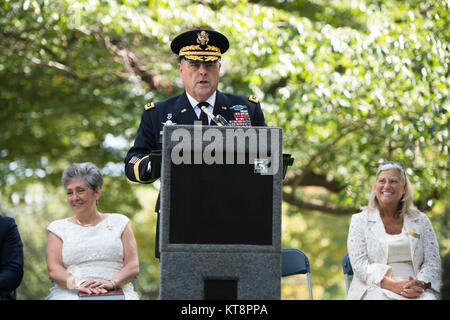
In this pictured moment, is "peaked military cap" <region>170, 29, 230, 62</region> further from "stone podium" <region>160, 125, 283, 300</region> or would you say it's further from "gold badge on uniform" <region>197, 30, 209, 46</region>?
"stone podium" <region>160, 125, 283, 300</region>

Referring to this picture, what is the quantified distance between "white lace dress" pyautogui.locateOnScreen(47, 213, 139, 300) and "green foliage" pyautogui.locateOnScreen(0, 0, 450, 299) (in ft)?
13.0

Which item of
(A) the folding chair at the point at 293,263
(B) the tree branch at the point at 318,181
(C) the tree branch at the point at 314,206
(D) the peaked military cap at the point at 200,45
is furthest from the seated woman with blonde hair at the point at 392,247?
(B) the tree branch at the point at 318,181

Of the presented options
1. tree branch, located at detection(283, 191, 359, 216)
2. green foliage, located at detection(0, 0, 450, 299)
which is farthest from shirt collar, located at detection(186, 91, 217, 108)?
tree branch, located at detection(283, 191, 359, 216)

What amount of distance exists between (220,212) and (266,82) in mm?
7999

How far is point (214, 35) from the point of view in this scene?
10.5 feet

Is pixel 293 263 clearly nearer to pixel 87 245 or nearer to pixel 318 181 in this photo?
pixel 87 245

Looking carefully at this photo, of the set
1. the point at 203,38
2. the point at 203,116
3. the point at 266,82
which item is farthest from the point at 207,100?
the point at 266,82

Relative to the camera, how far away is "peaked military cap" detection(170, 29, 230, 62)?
3.13 m

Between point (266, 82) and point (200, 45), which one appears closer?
point (200, 45)

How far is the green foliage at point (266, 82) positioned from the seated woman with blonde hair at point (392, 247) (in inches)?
111

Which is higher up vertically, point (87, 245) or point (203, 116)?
point (203, 116)

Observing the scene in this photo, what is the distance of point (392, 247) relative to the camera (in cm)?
400

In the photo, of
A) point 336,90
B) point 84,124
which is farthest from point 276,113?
point 84,124

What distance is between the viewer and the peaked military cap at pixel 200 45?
10.3 feet
